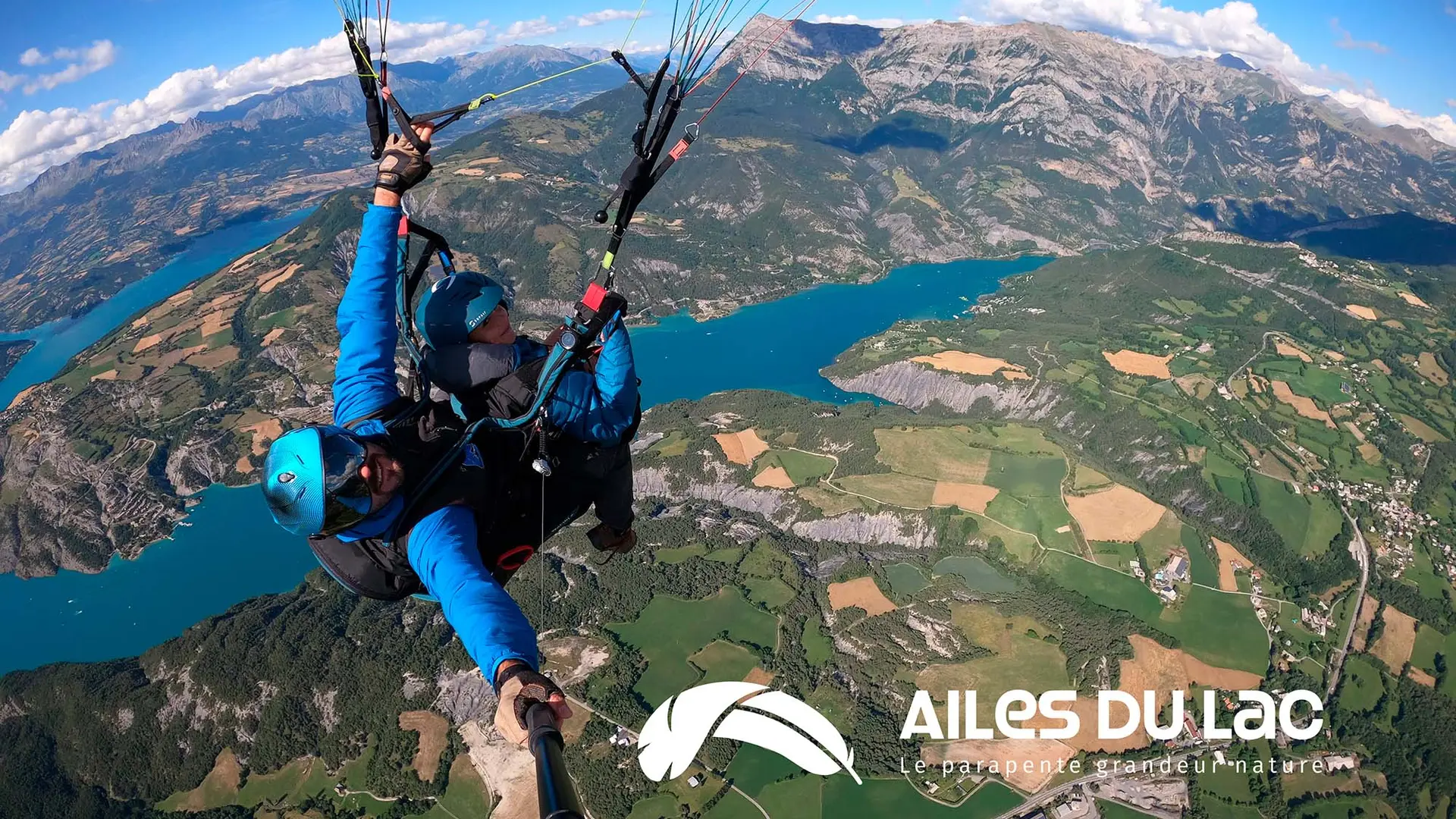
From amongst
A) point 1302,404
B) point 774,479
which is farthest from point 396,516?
point 1302,404

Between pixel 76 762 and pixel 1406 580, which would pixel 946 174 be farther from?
pixel 76 762

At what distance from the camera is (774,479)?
6028 centimetres

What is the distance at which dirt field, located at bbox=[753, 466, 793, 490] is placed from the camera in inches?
2347

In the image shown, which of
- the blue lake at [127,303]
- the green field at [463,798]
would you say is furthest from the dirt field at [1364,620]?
the blue lake at [127,303]

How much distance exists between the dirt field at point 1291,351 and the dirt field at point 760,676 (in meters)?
75.0

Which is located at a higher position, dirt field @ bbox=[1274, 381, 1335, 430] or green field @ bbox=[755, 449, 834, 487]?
green field @ bbox=[755, 449, 834, 487]

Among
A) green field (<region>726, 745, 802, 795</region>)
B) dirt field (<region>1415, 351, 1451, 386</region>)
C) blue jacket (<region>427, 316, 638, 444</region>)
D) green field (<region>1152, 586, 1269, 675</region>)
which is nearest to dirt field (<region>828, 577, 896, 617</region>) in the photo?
green field (<region>726, 745, 802, 795</region>)

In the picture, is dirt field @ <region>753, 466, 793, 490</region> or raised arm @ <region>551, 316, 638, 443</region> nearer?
raised arm @ <region>551, 316, 638, 443</region>

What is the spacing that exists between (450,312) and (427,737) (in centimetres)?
4416

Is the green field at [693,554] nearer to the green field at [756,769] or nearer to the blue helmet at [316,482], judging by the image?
the green field at [756,769]

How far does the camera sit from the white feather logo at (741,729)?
3844cm

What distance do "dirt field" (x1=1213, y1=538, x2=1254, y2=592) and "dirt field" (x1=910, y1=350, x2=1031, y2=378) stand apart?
90.0ft

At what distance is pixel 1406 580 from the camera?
52406 mm

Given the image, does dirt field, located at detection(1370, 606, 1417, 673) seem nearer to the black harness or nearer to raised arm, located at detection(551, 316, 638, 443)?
raised arm, located at detection(551, 316, 638, 443)
